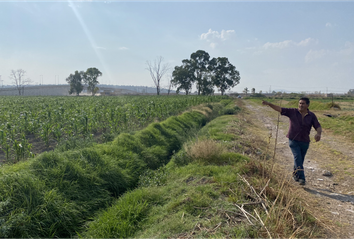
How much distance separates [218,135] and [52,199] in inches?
282

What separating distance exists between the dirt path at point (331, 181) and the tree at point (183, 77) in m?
63.7

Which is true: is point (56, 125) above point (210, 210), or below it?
above

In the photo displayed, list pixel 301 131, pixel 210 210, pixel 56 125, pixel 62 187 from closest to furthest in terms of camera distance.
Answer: pixel 210 210 < pixel 62 187 < pixel 301 131 < pixel 56 125

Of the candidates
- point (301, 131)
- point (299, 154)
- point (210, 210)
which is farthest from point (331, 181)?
point (210, 210)

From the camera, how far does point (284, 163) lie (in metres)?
7.27

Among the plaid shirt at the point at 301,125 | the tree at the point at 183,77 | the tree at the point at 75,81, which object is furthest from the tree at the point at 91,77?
the plaid shirt at the point at 301,125

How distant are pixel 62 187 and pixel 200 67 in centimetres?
7279

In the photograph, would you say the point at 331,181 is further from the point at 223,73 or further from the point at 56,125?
the point at 223,73

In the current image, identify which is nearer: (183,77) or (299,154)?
(299,154)

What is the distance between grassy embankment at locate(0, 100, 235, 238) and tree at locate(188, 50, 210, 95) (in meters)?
67.1

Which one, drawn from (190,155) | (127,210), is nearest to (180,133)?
(190,155)

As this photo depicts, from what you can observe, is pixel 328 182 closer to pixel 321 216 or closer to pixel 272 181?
pixel 272 181

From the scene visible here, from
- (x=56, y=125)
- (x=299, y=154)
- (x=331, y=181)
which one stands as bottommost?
(x=331, y=181)

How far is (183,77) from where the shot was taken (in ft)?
236
